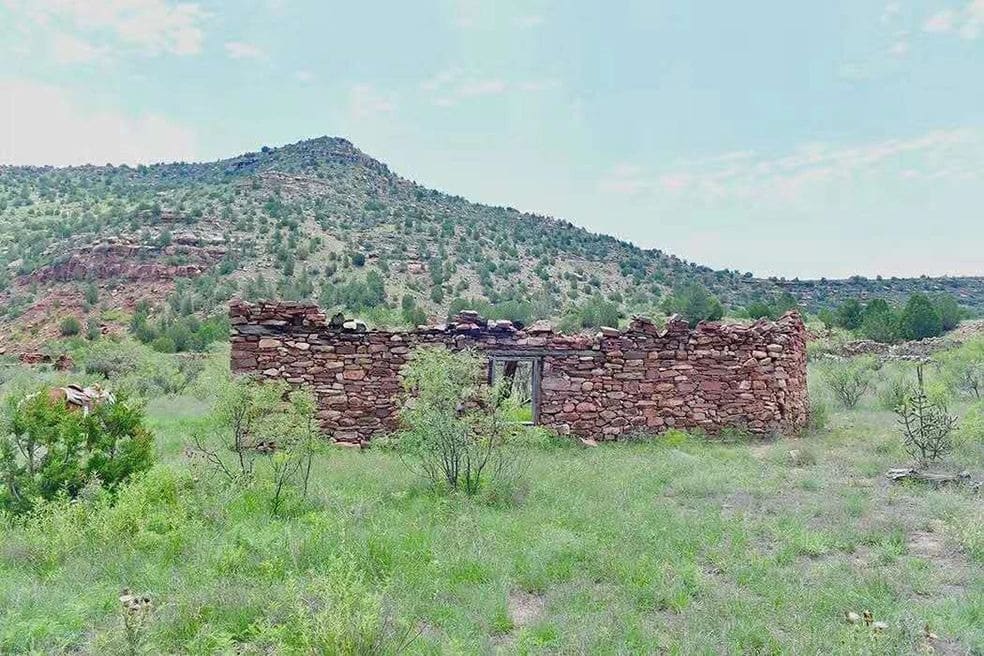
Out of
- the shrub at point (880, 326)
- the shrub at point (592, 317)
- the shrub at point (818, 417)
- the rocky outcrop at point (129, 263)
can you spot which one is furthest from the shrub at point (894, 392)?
the rocky outcrop at point (129, 263)

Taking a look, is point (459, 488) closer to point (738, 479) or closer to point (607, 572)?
point (607, 572)

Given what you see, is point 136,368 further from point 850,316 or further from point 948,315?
point 948,315

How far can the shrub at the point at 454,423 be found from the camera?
323 inches

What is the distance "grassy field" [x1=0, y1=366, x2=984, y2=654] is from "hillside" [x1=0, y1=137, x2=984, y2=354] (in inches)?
734

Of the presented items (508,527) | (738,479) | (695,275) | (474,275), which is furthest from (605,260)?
(508,527)

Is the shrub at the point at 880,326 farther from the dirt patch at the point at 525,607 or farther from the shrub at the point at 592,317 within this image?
the dirt patch at the point at 525,607

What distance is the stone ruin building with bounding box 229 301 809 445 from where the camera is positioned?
11844mm

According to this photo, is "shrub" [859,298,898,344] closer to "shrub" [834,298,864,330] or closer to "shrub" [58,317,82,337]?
"shrub" [834,298,864,330]

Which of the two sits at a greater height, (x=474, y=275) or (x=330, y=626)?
(x=474, y=275)

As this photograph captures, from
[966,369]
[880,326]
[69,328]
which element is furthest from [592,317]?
[69,328]

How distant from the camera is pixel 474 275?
124ft

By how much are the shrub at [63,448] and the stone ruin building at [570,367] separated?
439 centimetres

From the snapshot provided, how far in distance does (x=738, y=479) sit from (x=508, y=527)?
3.91m

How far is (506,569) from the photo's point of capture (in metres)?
5.50
